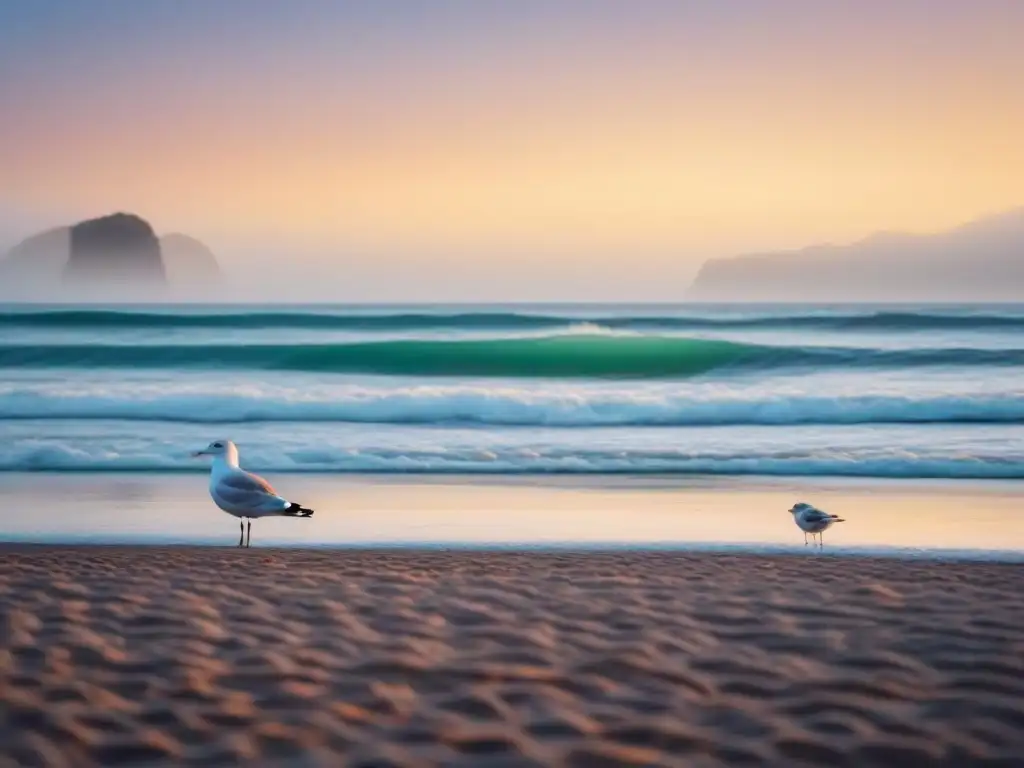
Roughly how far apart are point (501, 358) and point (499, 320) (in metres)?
7.14

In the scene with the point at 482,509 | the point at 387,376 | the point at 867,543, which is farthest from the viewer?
the point at 387,376

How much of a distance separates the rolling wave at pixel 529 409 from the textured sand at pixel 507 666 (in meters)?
9.99

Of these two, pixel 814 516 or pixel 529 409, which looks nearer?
pixel 814 516

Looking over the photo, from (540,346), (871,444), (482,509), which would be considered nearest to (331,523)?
(482,509)

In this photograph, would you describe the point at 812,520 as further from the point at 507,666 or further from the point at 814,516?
the point at 507,666

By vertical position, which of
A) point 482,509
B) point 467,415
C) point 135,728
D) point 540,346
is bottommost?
point 135,728

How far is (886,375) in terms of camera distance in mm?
24062

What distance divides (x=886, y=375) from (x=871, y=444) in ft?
39.4

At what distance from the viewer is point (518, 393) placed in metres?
18.3

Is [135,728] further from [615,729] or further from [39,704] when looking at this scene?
[615,729]

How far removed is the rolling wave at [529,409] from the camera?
1581cm

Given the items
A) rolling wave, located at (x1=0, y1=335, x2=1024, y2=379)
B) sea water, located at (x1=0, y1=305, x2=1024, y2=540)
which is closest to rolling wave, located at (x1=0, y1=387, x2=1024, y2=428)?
sea water, located at (x1=0, y1=305, x2=1024, y2=540)

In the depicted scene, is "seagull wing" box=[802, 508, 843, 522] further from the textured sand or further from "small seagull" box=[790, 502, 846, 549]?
the textured sand

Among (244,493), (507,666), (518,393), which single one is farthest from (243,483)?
(518,393)
